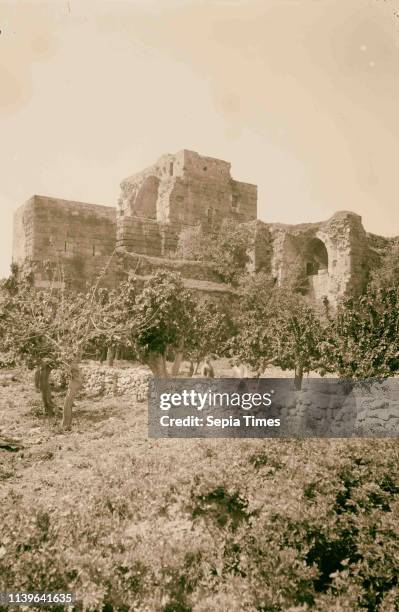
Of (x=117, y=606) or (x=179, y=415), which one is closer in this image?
(x=117, y=606)

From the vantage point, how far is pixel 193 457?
822cm

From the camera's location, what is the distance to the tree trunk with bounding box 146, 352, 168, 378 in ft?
43.1

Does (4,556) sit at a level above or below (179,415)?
below

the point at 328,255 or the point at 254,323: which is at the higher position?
the point at 328,255

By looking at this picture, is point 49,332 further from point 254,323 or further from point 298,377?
point 254,323

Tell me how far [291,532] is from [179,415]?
5.01 metres

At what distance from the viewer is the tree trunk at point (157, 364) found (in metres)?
13.1

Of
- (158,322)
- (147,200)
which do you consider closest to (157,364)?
(158,322)

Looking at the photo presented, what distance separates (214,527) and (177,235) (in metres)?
20.5

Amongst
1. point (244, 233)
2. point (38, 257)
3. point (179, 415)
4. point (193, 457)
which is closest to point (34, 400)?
point (38, 257)

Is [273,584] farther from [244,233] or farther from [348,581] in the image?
[244,233]

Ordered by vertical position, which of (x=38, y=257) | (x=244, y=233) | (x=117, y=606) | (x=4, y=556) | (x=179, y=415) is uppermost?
(x=244, y=233)

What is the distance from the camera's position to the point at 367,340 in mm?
11297

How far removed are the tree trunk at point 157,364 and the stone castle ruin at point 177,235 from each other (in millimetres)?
3778
